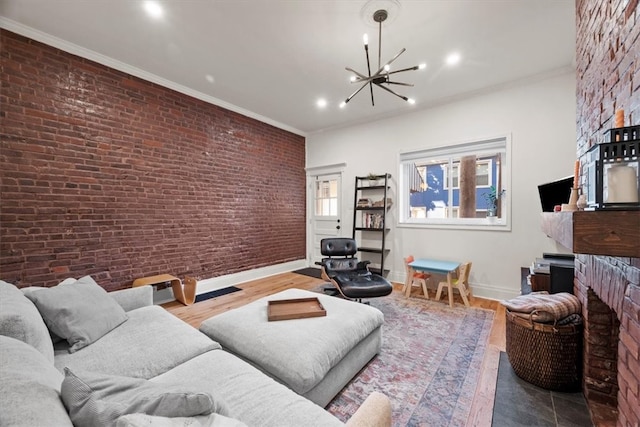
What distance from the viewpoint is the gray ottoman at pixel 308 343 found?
1.44 meters

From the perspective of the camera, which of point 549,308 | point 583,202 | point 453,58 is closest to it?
point 583,202

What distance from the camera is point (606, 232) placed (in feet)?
2.95

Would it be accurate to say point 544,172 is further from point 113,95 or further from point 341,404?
point 113,95

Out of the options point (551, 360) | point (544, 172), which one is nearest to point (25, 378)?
point (551, 360)

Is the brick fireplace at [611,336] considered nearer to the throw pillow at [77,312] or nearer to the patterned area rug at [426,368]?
the patterned area rug at [426,368]

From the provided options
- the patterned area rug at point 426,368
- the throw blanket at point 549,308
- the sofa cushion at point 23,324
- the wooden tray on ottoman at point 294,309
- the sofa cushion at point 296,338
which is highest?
the sofa cushion at point 23,324

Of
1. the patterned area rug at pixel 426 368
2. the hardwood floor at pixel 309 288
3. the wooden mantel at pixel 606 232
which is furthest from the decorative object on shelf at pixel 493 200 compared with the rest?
the wooden mantel at pixel 606 232

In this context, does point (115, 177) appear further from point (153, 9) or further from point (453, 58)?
point (453, 58)

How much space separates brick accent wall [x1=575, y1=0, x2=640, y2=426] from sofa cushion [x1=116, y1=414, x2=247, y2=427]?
1.57 meters

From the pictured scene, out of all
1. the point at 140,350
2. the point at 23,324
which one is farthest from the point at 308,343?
the point at 23,324

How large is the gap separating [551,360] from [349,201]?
12.0ft

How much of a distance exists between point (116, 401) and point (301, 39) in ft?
9.81

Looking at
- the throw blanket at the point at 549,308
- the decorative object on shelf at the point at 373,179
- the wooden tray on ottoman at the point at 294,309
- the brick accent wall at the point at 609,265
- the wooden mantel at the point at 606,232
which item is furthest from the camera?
the decorative object on shelf at the point at 373,179

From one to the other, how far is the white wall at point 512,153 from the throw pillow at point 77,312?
383cm
